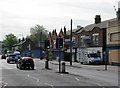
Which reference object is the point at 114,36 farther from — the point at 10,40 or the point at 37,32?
the point at 10,40

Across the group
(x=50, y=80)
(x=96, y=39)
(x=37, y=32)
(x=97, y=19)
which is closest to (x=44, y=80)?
(x=50, y=80)

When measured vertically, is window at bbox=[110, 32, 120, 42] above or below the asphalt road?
above

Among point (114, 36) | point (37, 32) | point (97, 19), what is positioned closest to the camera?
point (114, 36)

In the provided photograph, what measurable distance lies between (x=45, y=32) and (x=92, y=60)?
99.4 m

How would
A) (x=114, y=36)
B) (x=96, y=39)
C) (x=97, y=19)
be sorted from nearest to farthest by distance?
(x=114, y=36), (x=96, y=39), (x=97, y=19)

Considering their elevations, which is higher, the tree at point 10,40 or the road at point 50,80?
the tree at point 10,40

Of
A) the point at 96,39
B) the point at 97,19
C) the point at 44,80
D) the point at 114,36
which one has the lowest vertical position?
the point at 44,80

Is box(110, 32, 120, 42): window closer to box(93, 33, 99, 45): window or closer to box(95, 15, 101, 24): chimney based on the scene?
box(93, 33, 99, 45): window

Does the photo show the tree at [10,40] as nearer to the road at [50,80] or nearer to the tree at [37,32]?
the tree at [37,32]

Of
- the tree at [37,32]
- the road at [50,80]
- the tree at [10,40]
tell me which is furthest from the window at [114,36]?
the tree at [10,40]

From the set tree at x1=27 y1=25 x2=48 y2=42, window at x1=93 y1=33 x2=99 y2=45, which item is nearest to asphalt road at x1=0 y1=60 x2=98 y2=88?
window at x1=93 y1=33 x2=99 y2=45

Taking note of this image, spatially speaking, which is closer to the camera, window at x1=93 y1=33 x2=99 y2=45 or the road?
the road

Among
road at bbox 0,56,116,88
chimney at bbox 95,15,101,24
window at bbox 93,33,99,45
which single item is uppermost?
chimney at bbox 95,15,101,24

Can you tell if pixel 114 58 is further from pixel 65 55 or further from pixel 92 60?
pixel 65 55
